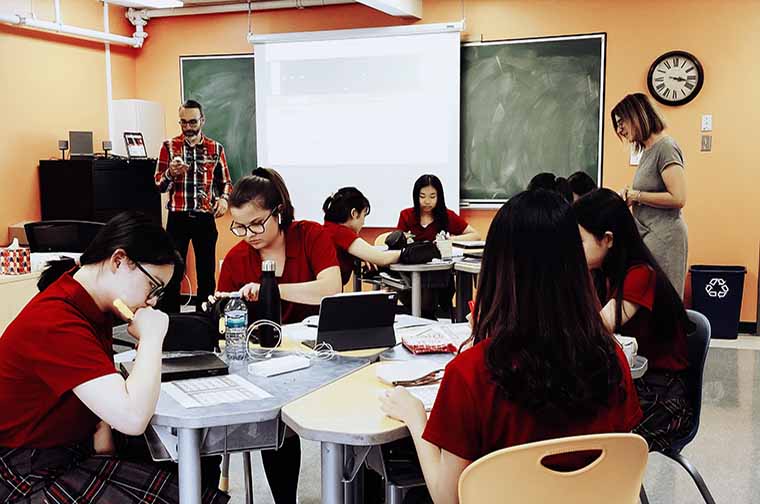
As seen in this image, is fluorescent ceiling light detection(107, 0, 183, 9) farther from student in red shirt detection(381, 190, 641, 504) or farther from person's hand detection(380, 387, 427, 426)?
student in red shirt detection(381, 190, 641, 504)

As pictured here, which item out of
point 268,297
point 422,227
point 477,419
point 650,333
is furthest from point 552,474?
point 422,227

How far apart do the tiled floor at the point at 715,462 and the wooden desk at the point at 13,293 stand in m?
1.34

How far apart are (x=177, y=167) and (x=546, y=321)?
471 centimetres

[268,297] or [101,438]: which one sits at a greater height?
[268,297]

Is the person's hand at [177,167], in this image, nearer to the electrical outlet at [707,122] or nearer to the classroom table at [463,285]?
the classroom table at [463,285]

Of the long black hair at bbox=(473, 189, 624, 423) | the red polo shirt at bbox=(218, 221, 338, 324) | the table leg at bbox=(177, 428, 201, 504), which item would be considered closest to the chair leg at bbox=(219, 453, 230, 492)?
the red polo shirt at bbox=(218, 221, 338, 324)

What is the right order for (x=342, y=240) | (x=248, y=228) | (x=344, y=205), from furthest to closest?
(x=344, y=205)
(x=342, y=240)
(x=248, y=228)

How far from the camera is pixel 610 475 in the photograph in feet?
4.56

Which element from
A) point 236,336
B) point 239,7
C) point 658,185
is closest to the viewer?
point 236,336

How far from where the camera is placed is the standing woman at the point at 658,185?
4062mm

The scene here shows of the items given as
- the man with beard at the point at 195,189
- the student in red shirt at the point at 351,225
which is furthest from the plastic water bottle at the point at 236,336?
the man with beard at the point at 195,189

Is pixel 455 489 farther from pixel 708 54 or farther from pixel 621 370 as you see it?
pixel 708 54

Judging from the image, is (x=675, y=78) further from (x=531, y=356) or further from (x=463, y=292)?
(x=531, y=356)

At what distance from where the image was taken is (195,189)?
588 centimetres
